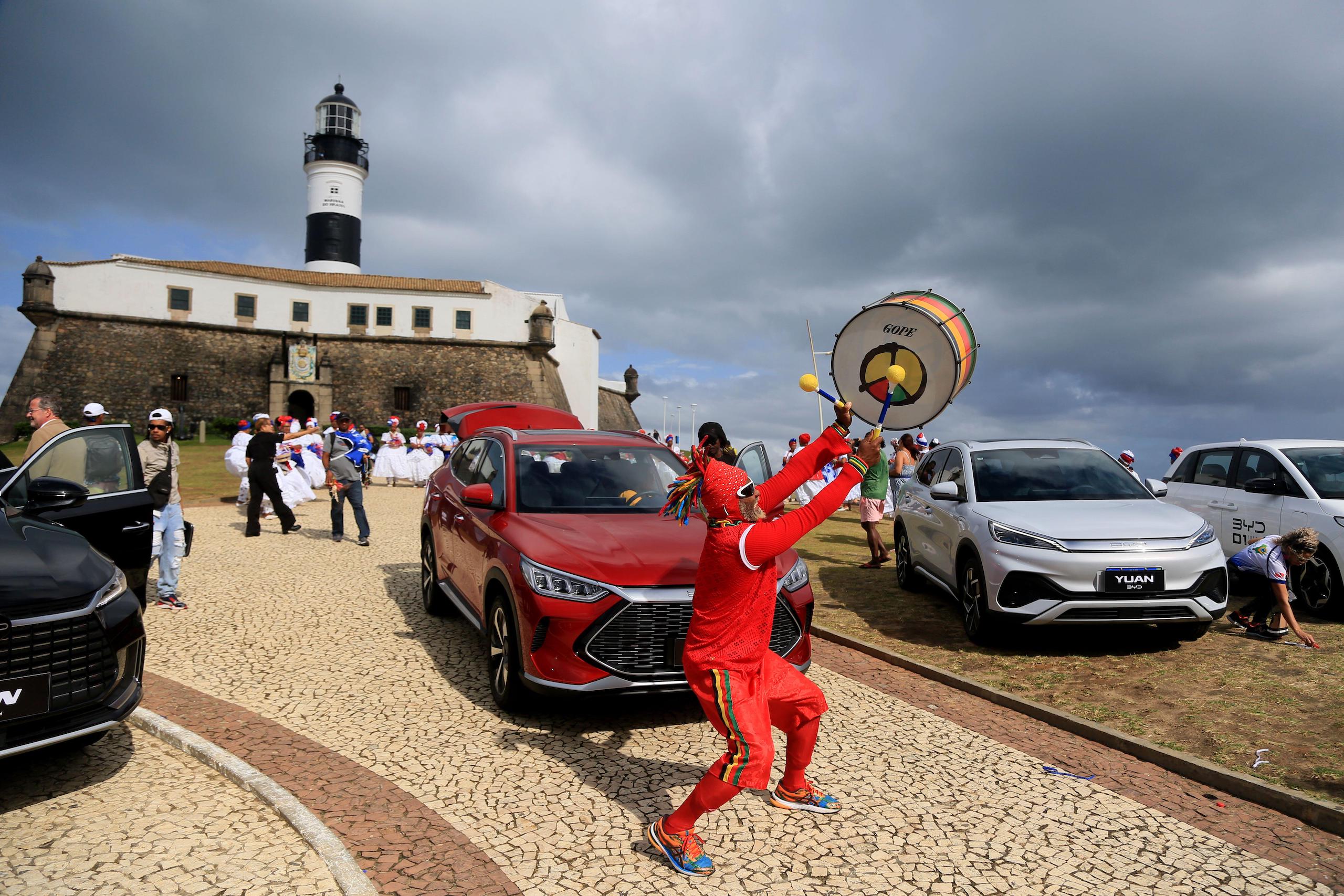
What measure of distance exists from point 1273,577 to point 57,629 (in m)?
8.17

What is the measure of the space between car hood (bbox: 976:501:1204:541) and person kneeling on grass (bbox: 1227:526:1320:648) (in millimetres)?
676

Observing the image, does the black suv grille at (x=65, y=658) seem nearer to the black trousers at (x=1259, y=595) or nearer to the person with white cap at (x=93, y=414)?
the person with white cap at (x=93, y=414)

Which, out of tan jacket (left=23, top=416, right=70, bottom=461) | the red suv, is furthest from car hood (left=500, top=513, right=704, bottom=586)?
tan jacket (left=23, top=416, right=70, bottom=461)

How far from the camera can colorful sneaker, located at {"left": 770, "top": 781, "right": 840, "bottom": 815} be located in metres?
3.87

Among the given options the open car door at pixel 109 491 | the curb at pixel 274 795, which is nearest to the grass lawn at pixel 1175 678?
the curb at pixel 274 795

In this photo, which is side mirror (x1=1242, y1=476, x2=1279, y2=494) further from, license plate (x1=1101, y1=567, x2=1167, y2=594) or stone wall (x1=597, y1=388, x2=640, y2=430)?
stone wall (x1=597, y1=388, x2=640, y2=430)

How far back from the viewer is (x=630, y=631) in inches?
179

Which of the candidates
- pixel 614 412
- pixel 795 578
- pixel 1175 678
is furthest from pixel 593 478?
pixel 614 412

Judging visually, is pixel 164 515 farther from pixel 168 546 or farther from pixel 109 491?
pixel 109 491

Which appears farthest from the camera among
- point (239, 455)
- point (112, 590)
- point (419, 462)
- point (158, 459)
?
point (419, 462)

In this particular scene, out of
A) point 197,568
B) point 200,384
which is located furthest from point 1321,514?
point 200,384

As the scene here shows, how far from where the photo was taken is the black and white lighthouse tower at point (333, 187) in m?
54.9

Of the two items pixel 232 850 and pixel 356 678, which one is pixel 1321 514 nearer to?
pixel 356 678

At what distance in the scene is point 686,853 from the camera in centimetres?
330
